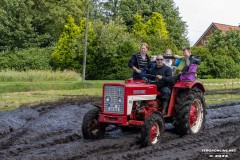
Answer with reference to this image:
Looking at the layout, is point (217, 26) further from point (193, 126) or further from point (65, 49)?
point (193, 126)

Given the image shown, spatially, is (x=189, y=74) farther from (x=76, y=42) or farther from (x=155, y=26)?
(x=155, y=26)

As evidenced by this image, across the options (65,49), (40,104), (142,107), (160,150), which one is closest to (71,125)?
(142,107)

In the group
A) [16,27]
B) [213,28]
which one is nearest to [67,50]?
[16,27]

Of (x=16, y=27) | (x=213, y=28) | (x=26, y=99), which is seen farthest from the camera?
(x=213, y=28)

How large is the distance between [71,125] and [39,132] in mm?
1174

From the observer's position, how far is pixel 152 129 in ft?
28.9

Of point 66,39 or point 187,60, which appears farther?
point 66,39

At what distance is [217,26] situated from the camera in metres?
62.5

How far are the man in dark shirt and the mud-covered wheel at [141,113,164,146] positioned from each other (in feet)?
2.25

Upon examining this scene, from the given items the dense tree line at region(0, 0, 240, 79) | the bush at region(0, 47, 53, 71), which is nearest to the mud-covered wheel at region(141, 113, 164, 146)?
the dense tree line at region(0, 0, 240, 79)

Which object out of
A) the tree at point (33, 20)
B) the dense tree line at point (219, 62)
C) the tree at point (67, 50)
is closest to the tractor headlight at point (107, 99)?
the tree at point (67, 50)

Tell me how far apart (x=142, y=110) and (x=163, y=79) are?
0.83 metres

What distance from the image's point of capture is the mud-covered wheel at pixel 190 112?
9625 mm

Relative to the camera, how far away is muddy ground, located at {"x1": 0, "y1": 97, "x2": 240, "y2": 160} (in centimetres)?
788
